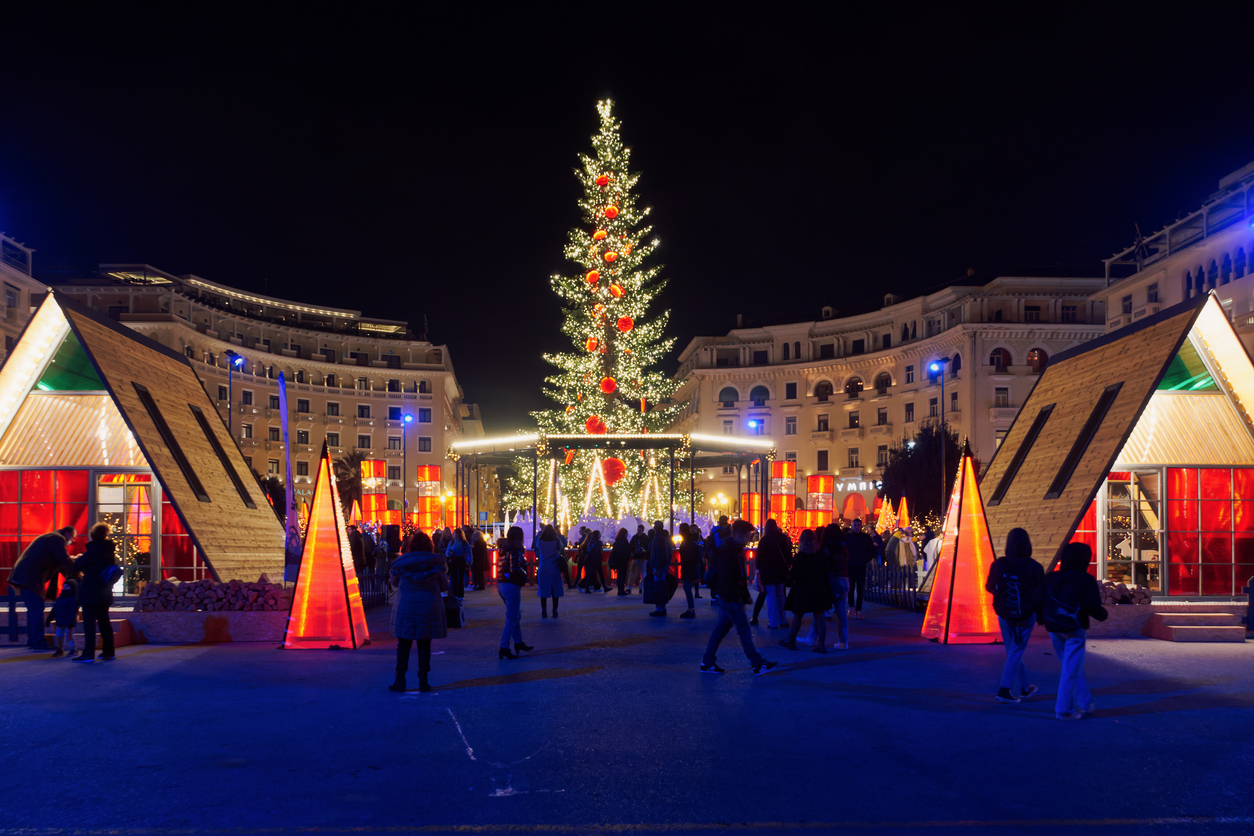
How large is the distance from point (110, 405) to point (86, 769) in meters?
10.6

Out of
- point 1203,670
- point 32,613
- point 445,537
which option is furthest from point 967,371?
point 32,613

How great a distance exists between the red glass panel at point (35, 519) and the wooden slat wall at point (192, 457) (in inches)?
94.1

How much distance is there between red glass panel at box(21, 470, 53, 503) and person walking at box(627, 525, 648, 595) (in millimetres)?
10822

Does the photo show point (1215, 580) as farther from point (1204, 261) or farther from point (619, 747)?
point (1204, 261)

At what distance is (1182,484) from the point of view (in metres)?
15.0

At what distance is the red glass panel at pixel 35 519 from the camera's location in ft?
48.5

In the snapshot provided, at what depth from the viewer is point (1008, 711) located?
305 inches

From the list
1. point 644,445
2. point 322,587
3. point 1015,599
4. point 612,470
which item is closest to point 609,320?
point 612,470

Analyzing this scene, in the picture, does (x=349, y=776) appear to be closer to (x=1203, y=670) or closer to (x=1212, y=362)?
(x=1203, y=670)

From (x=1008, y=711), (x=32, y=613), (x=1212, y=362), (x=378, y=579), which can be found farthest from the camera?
(x=378, y=579)

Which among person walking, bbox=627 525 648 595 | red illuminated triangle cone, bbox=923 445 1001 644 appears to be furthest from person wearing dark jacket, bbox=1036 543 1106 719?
person walking, bbox=627 525 648 595

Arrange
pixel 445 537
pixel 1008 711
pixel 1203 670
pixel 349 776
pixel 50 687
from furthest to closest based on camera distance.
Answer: pixel 445 537 → pixel 1203 670 → pixel 50 687 → pixel 1008 711 → pixel 349 776

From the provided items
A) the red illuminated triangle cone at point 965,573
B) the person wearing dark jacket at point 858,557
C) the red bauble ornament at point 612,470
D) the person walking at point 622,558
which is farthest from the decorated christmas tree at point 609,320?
the red illuminated triangle cone at point 965,573

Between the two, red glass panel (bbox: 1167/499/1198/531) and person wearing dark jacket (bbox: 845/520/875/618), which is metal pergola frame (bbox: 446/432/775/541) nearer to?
person wearing dark jacket (bbox: 845/520/875/618)
